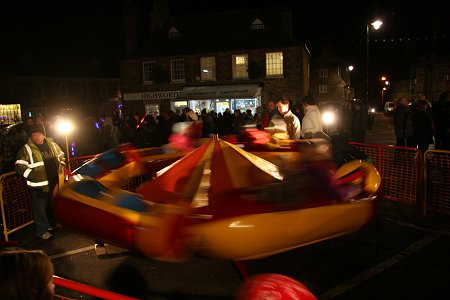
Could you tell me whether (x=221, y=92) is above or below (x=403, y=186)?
above

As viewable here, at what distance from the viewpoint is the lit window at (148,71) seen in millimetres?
32219

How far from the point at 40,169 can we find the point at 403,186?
6920mm

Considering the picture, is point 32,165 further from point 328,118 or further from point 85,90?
point 85,90

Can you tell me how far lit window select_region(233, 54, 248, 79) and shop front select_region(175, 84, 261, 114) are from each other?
0.81 metres

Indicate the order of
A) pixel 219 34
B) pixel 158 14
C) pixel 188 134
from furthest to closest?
pixel 158 14 → pixel 219 34 → pixel 188 134

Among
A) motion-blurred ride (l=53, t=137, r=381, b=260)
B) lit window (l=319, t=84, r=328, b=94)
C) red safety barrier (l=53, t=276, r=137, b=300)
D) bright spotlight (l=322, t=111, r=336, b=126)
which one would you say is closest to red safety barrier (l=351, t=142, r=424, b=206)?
bright spotlight (l=322, t=111, r=336, b=126)

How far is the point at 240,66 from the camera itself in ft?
98.9

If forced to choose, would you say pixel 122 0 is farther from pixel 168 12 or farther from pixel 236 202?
pixel 236 202

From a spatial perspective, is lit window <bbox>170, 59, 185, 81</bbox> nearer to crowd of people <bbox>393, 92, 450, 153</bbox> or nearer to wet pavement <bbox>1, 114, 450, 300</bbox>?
crowd of people <bbox>393, 92, 450, 153</bbox>

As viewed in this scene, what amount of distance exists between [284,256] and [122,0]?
3254cm


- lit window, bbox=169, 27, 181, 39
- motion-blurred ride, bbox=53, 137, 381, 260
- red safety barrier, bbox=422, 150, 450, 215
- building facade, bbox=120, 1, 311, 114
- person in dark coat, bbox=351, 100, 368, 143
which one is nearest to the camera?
motion-blurred ride, bbox=53, 137, 381, 260

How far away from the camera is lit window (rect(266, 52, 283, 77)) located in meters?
29.5

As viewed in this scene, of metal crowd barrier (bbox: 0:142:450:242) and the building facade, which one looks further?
the building facade

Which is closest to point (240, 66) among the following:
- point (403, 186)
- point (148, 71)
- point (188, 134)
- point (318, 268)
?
point (148, 71)
